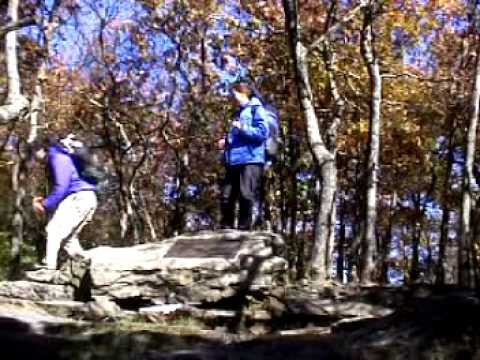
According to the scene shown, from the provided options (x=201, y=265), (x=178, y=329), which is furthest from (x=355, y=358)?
(x=201, y=265)

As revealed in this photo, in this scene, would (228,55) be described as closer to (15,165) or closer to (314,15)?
(314,15)

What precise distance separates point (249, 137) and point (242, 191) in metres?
0.70

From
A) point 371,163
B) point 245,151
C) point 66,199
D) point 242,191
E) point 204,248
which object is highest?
point 371,163

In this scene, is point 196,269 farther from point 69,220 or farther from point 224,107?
point 224,107

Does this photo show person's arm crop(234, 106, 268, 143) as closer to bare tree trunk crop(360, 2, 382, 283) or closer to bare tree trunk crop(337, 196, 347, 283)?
bare tree trunk crop(360, 2, 382, 283)

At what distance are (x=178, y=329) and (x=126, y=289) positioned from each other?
5.64 feet

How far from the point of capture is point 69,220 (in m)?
9.90

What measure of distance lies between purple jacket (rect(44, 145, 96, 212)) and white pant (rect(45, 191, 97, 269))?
0.23 ft

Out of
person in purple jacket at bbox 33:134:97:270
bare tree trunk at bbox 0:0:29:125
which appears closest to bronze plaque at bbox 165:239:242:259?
person in purple jacket at bbox 33:134:97:270

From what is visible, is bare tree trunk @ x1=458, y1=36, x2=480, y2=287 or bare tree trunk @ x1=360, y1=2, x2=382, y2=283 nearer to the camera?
bare tree trunk @ x1=360, y1=2, x2=382, y2=283

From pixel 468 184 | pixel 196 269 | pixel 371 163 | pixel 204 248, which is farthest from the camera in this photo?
pixel 468 184

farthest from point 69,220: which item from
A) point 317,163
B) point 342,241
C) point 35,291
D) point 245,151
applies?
point 342,241

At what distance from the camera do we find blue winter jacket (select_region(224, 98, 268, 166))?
9.94 m

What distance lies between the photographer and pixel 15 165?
2362 centimetres
